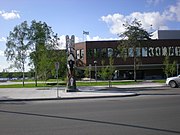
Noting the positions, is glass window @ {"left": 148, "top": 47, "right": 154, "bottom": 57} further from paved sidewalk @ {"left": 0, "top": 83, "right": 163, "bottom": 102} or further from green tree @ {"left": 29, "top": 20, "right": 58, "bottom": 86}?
paved sidewalk @ {"left": 0, "top": 83, "right": 163, "bottom": 102}

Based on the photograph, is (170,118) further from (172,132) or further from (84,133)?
(84,133)

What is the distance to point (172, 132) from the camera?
9.18 m

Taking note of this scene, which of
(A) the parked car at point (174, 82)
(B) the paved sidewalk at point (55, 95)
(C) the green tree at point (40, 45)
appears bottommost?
(B) the paved sidewalk at point (55, 95)

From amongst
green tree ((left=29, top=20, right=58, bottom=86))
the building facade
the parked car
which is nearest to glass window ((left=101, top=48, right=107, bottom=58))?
the building facade

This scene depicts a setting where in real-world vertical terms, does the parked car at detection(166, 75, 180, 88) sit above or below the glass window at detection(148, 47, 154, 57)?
below

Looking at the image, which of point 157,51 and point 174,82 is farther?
point 157,51

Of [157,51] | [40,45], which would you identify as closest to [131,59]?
[157,51]

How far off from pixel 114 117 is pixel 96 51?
217 ft

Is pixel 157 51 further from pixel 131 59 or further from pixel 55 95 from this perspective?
pixel 55 95

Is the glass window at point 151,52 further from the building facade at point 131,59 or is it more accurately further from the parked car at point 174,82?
the parked car at point 174,82

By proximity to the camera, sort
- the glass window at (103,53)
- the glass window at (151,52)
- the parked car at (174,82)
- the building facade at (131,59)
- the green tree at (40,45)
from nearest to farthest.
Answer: the parked car at (174,82)
the green tree at (40,45)
the building facade at (131,59)
the glass window at (103,53)
the glass window at (151,52)

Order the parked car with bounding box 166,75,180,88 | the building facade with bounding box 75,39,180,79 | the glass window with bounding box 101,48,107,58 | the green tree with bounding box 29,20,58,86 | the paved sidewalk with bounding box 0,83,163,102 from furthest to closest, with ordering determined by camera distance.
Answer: the glass window with bounding box 101,48,107,58
the building facade with bounding box 75,39,180,79
the green tree with bounding box 29,20,58,86
the parked car with bounding box 166,75,180,88
the paved sidewalk with bounding box 0,83,163,102

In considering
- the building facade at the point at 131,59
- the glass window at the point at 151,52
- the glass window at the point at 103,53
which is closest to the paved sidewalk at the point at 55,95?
the building facade at the point at 131,59

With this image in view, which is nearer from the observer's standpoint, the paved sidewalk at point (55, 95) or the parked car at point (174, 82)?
the paved sidewalk at point (55, 95)
